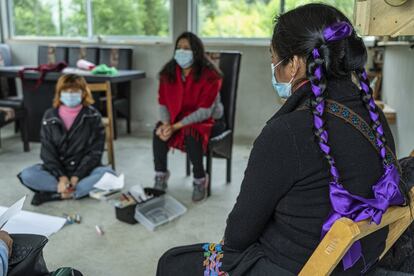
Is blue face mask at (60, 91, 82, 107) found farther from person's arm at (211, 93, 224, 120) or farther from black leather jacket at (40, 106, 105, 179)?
person's arm at (211, 93, 224, 120)

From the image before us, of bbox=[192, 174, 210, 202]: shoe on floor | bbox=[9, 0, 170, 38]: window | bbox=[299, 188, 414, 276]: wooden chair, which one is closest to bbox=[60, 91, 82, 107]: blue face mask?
bbox=[192, 174, 210, 202]: shoe on floor

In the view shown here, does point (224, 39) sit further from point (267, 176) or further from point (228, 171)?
point (267, 176)

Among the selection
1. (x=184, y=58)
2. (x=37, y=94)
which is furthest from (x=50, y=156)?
(x=37, y=94)

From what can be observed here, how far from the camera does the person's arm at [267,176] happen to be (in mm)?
905

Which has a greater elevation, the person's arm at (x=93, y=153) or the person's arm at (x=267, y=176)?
the person's arm at (x=267, y=176)

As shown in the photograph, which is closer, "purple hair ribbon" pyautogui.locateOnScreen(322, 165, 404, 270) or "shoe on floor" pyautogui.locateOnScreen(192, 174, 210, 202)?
"purple hair ribbon" pyautogui.locateOnScreen(322, 165, 404, 270)

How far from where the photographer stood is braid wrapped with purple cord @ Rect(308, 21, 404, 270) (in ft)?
2.79

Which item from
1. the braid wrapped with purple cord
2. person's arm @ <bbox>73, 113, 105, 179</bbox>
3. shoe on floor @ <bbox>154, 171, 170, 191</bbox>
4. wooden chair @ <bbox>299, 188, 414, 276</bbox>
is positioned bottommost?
shoe on floor @ <bbox>154, 171, 170, 191</bbox>

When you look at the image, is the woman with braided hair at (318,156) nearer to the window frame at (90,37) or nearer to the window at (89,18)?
the window frame at (90,37)

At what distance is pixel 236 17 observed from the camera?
4.21 metres

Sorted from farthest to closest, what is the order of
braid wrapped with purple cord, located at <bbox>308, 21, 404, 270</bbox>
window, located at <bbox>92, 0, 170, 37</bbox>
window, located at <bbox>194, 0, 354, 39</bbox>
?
window, located at <bbox>92, 0, 170, 37</bbox>
window, located at <bbox>194, 0, 354, 39</bbox>
braid wrapped with purple cord, located at <bbox>308, 21, 404, 270</bbox>

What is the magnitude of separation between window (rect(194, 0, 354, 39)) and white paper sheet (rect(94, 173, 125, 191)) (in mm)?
2198

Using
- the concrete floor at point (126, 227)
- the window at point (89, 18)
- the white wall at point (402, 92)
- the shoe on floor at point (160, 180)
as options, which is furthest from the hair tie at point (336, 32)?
the window at point (89, 18)

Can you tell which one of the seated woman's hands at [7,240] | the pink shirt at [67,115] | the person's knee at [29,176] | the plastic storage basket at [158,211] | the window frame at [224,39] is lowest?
the plastic storage basket at [158,211]
